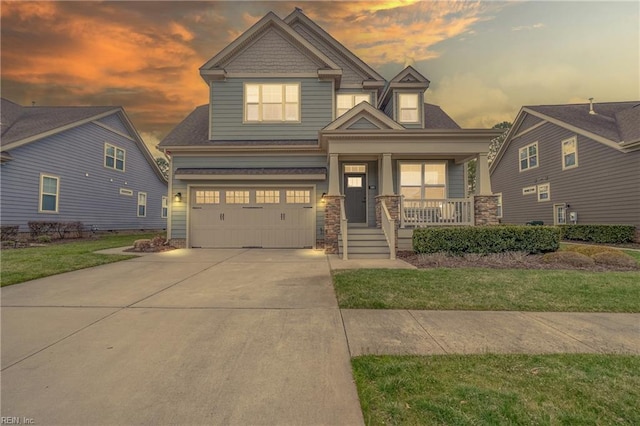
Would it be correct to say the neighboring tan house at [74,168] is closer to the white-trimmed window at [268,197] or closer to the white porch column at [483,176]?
the white-trimmed window at [268,197]

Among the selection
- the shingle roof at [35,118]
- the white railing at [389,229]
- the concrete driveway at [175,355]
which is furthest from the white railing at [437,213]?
the shingle roof at [35,118]

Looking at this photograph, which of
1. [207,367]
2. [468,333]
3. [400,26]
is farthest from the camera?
[400,26]

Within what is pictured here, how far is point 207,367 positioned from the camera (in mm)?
2545

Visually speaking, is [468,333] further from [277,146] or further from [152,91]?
[152,91]

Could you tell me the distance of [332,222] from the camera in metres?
9.99

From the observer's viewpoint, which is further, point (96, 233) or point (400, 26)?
point (96, 233)

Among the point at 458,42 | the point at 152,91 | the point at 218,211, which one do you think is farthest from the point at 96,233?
the point at 458,42

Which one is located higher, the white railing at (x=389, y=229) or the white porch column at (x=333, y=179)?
the white porch column at (x=333, y=179)

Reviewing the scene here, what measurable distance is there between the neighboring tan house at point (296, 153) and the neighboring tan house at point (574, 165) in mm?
8412

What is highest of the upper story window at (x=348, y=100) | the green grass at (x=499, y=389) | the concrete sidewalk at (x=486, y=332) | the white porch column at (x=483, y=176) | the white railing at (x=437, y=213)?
the upper story window at (x=348, y=100)

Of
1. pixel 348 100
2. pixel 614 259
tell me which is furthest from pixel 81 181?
pixel 614 259

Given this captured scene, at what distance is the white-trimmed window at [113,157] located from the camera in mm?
17516

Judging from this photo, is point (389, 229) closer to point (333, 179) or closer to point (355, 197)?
point (333, 179)

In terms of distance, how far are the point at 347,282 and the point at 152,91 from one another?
18.7 m
